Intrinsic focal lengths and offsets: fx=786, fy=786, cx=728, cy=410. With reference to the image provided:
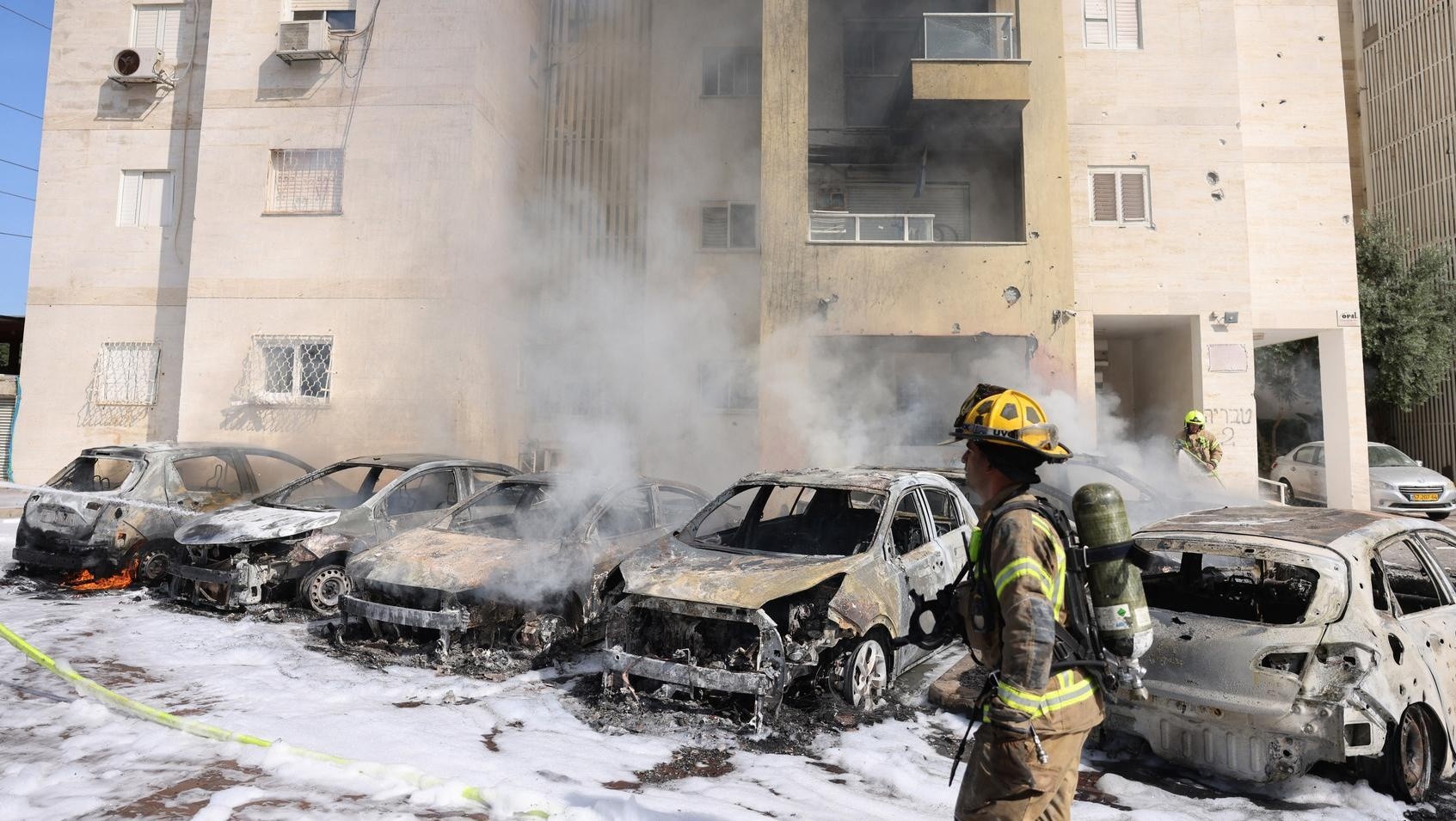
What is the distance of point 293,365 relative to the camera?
1206 cm

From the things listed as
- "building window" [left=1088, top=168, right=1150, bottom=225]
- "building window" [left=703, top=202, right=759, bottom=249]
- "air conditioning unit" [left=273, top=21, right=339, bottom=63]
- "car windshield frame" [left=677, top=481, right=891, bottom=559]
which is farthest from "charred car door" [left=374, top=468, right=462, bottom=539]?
"building window" [left=1088, top=168, right=1150, bottom=225]

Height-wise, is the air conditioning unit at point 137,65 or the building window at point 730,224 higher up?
the air conditioning unit at point 137,65

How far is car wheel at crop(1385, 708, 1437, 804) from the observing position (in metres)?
3.27

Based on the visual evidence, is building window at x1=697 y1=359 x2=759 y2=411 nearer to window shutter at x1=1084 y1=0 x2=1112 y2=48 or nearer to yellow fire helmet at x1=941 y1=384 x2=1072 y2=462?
window shutter at x1=1084 y1=0 x2=1112 y2=48

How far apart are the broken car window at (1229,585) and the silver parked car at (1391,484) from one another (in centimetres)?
1122

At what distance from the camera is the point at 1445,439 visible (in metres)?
20.3

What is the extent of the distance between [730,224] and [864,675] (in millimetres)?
10301

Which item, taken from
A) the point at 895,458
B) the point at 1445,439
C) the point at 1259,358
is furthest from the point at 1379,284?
the point at 895,458

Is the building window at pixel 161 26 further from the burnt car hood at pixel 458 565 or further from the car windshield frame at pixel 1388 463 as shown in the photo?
the car windshield frame at pixel 1388 463

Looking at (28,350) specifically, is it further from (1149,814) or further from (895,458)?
(1149,814)

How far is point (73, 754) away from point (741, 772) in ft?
10.0

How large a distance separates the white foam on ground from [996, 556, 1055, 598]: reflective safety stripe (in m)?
1.62

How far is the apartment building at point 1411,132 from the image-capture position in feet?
66.7

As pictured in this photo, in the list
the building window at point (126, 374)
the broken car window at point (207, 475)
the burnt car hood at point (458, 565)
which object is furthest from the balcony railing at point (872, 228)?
the building window at point (126, 374)
